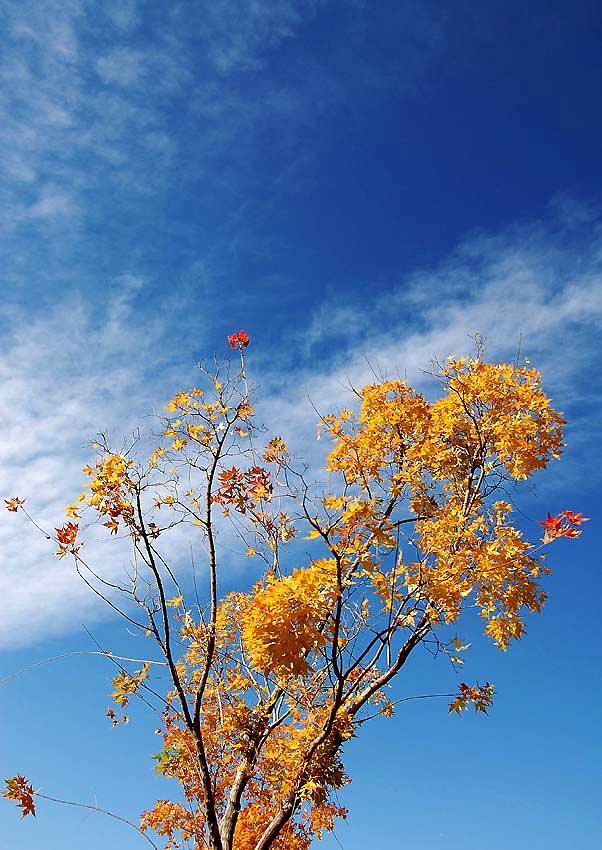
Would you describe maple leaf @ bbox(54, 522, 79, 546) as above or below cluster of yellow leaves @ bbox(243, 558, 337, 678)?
above

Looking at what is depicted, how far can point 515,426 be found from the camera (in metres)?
7.63

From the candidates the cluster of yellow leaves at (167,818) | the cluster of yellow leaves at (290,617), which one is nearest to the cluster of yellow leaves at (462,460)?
the cluster of yellow leaves at (290,617)

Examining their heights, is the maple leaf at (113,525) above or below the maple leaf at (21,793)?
above

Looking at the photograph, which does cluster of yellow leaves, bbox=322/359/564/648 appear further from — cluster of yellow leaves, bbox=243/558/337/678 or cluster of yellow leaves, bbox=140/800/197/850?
cluster of yellow leaves, bbox=140/800/197/850

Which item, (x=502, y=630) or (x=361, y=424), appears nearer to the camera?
(x=502, y=630)

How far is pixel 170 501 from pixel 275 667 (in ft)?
7.35

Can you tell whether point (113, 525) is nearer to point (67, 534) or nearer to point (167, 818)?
point (67, 534)

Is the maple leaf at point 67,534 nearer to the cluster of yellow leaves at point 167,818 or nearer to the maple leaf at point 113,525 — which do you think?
the maple leaf at point 113,525

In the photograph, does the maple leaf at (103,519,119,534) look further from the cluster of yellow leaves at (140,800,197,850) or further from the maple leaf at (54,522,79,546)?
the cluster of yellow leaves at (140,800,197,850)

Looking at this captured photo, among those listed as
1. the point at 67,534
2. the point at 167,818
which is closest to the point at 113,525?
the point at 67,534

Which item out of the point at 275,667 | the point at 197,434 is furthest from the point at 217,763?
the point at 197,434

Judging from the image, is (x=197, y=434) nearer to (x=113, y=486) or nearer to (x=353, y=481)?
(x=113, y=486)

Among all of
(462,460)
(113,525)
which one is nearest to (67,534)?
(113,525)

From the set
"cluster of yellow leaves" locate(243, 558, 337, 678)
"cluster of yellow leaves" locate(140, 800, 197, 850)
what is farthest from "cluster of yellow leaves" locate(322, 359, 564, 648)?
"cluster of yellow leaves" locate(140, 800, 197, 850)
